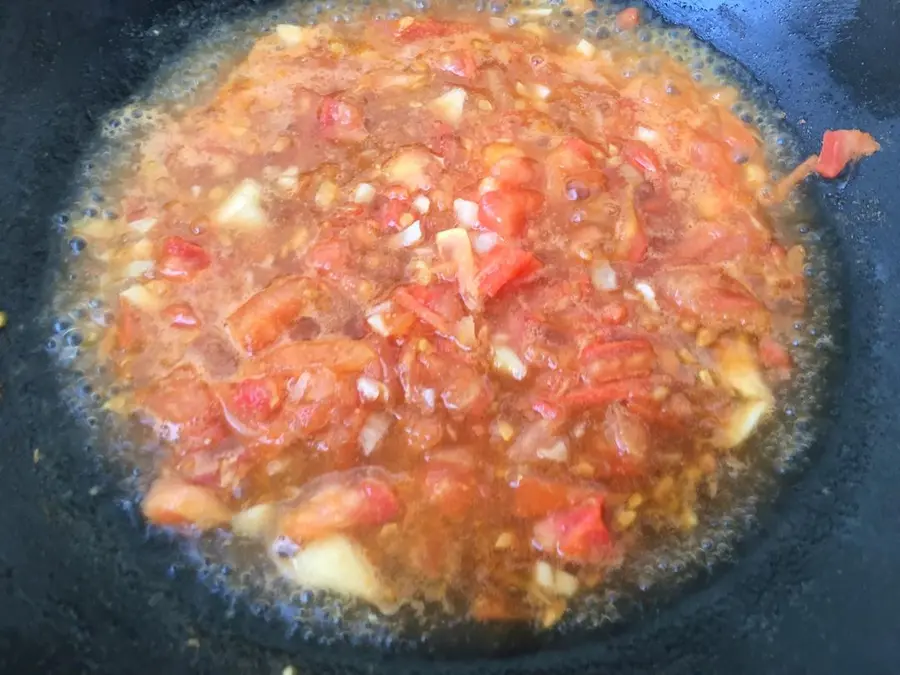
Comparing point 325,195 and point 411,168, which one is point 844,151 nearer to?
point 411,168

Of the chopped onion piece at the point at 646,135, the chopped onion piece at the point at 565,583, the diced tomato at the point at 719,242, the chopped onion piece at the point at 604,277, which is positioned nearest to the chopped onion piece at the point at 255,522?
the chopped onion piece at the point at 565,583

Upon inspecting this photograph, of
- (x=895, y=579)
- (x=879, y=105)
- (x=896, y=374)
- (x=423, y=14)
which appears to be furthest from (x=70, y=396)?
(x=879, y=105)

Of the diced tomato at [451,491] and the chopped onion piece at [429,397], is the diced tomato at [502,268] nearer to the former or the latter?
the chopped onion piece at [429,397]

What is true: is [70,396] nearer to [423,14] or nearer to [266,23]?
[266,23]

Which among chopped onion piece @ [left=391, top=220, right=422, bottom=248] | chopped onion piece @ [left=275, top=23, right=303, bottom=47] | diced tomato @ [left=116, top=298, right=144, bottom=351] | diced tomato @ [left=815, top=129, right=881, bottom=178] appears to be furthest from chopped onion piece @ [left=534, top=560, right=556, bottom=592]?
chopped onion piece @ [left=275, top=23, right=303, bottom=47]

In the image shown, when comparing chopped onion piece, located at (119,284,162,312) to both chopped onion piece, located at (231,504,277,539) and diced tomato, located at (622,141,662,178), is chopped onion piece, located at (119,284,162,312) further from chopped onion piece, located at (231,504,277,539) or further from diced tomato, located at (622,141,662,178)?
diced tomato, located at (622,141,662,178)
